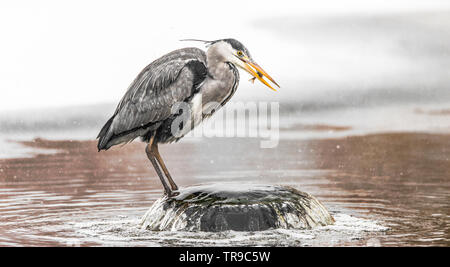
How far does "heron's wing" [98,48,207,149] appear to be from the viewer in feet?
39.0

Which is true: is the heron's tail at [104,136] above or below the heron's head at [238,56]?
below

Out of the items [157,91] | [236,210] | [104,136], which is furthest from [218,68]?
[236,210]

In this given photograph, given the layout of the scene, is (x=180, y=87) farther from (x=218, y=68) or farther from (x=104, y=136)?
(x=104, y=136)

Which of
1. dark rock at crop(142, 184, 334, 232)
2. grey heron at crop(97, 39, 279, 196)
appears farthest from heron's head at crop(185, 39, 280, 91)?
dark rock at crop(142, 184, 334, 232)

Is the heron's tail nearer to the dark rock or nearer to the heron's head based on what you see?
the dark rock

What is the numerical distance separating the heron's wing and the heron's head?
0.35 meters

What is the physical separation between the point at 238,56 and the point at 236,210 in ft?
7.65

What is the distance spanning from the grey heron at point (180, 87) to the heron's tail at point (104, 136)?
0.88 ft

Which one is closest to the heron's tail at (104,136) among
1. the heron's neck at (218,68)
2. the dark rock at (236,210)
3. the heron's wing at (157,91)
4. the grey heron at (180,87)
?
the heron's wing at (157,91)

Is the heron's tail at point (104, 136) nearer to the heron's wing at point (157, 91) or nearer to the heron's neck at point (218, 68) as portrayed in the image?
the heron's wing at point (157, 91)

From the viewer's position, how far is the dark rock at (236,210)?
35.8 ft

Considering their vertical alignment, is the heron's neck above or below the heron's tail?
above

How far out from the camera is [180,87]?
11.9 meters

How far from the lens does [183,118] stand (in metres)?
11.9
